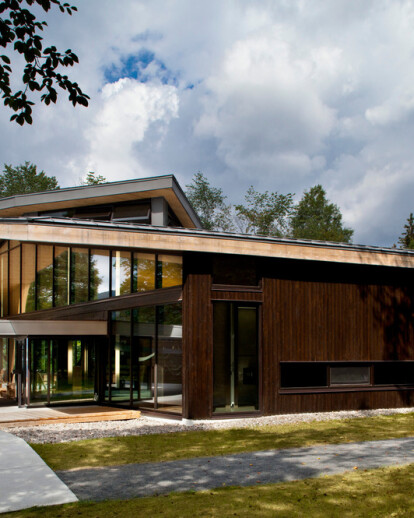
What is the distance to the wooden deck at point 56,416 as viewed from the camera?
12844 millimetres

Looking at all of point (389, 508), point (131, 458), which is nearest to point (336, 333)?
point (131, 458)

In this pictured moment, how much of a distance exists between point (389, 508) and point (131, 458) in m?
4.54

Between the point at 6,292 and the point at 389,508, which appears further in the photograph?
the point at 6,292

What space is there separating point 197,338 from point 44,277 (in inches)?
314

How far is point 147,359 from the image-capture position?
14211 millimetres

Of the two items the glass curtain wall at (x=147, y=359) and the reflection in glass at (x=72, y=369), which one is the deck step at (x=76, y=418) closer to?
the glass curtain wall at (x=147, y=359)

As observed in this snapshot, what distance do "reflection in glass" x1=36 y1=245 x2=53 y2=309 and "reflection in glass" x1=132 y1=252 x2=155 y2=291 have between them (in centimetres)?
470

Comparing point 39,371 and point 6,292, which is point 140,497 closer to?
point 39,371

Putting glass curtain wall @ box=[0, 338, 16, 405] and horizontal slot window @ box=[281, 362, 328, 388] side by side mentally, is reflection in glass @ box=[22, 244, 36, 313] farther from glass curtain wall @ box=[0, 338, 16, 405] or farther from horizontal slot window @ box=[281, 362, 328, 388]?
horizontal slot window @ box=[281, 362, 328, 388]

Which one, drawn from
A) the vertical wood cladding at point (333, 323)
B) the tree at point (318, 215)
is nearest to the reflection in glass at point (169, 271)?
the vertical wood cladding at point (333, 323)

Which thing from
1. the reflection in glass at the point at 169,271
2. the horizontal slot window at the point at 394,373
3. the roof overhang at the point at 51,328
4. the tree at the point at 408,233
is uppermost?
the tree at the point at 408,233

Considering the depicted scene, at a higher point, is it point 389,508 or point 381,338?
point 381,338

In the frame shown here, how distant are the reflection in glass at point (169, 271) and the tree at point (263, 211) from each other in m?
44.0

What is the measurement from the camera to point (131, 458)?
Answer: 29.8 ft
